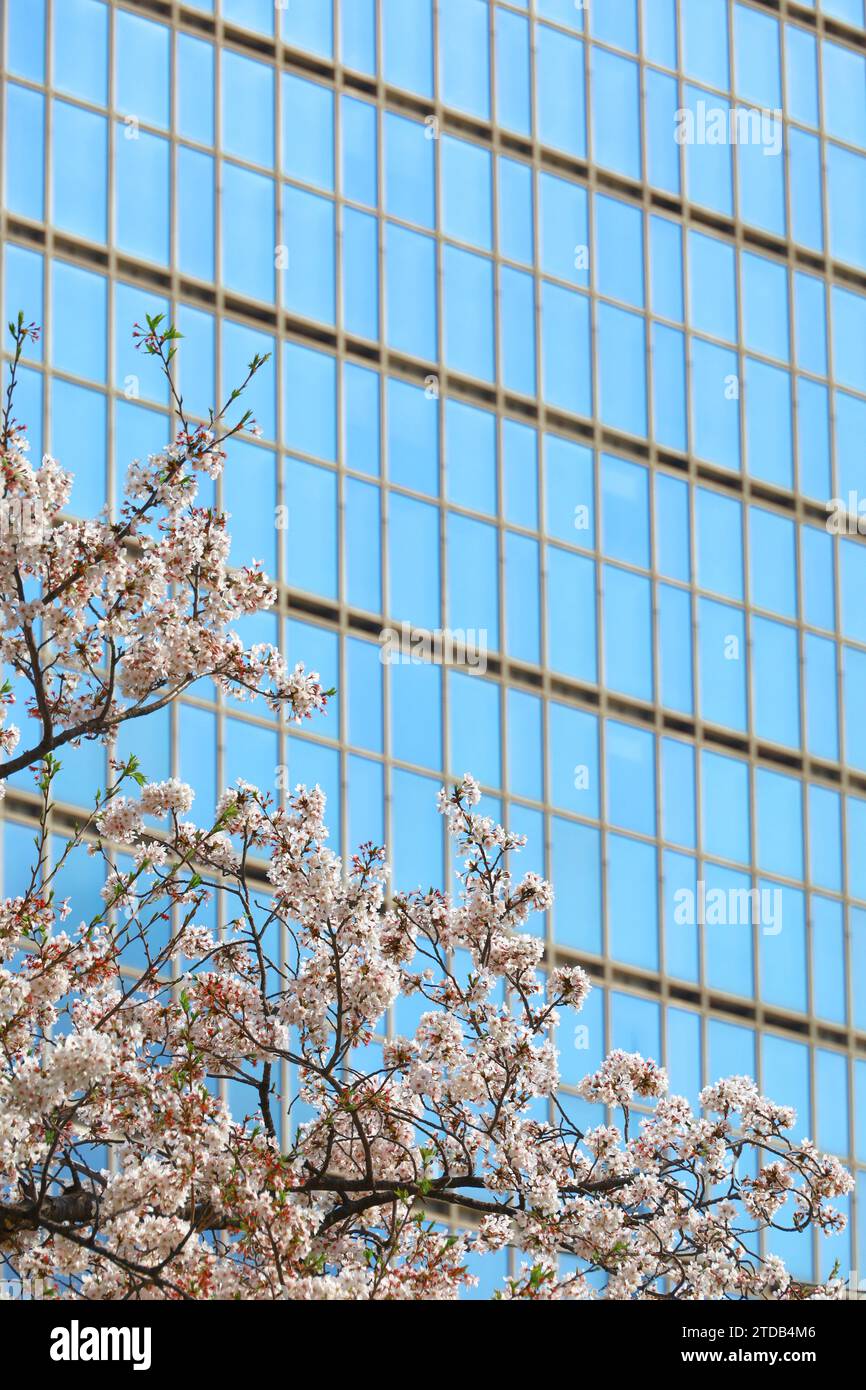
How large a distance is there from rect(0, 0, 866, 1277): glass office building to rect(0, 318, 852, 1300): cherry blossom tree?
2398cm

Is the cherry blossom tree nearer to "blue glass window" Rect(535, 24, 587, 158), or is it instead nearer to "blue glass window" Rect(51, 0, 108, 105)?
"blue glass window" Rect(51, 0, 108, 105)

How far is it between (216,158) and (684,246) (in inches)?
432

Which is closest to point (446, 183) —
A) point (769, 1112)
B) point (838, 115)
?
point (838, 115)

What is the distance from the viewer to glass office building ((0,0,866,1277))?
149 feet

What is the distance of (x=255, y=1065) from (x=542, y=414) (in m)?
34.1

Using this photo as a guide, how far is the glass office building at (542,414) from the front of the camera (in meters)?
45.5

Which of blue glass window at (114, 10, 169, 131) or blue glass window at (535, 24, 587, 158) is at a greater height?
blue glass window at (535, 24, 587, 158)

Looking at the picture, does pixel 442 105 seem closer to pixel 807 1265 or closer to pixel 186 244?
pixel 186 244

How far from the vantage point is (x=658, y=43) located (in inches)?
2137

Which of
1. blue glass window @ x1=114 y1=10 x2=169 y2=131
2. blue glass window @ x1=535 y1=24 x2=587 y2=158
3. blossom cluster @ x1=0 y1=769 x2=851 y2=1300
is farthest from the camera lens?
blue glass window @ x1=535 y1=24 x2=587 y2=158

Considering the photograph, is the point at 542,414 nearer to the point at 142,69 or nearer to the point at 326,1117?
the point at 142,69

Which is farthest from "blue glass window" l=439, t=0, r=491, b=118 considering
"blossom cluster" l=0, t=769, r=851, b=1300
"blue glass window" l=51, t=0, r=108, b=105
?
"blossom cluster" l=0, t=769, r=851, b=1300

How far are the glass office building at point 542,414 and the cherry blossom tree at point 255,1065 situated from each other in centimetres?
2398

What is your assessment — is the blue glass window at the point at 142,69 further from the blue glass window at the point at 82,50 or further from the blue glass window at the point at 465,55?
the blue glass window at the point at 465,55
